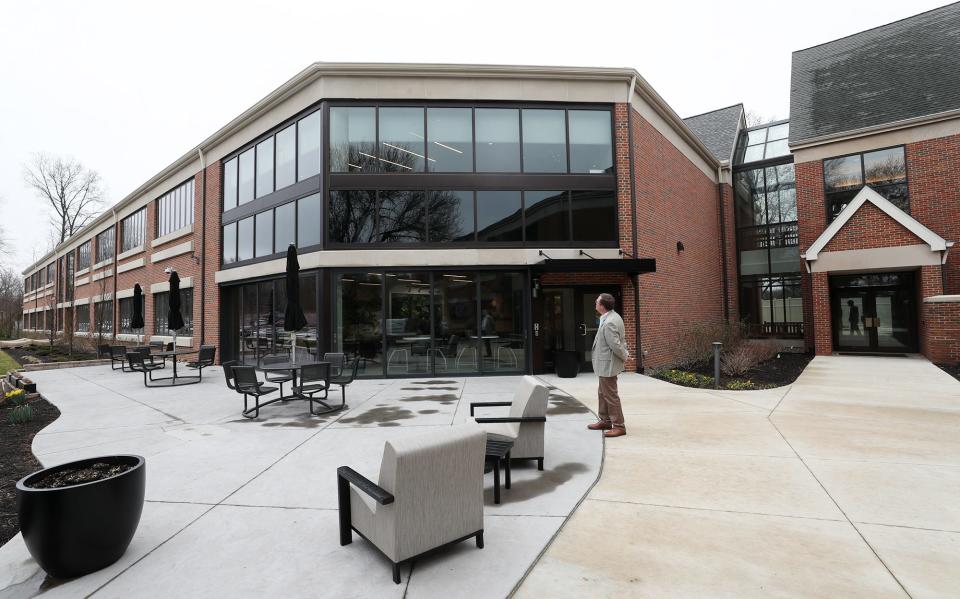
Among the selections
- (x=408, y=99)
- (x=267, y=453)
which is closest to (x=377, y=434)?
(x=267, y=453)

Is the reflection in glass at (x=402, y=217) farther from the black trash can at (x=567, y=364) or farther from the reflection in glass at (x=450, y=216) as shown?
the black trash can at (x=567, y=364)

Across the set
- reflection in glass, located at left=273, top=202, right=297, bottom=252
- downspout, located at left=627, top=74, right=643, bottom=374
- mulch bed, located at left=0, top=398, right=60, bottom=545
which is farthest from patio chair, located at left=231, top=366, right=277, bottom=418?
downspout, located at left=627, top=74, right=643, bottom=374

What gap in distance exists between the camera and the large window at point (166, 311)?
58.6ft

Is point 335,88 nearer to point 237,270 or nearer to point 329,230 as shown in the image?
point 329,230

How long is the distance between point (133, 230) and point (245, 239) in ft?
43.5

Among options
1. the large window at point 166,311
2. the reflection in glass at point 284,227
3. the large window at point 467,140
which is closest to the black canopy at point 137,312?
the large window at point 166,311

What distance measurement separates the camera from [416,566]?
2967 mm

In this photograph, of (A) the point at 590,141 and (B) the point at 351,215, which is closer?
(B) the point at 351,215

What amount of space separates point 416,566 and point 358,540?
2.01 feet

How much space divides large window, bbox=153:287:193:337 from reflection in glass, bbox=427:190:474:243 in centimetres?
1179

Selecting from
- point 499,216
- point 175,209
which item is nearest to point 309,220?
point 499,216

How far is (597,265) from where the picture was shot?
1145 centimetres

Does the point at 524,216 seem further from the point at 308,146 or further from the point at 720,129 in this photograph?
the point at 720,129

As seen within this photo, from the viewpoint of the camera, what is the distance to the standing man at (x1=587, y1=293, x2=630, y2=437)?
5887 millimetres
